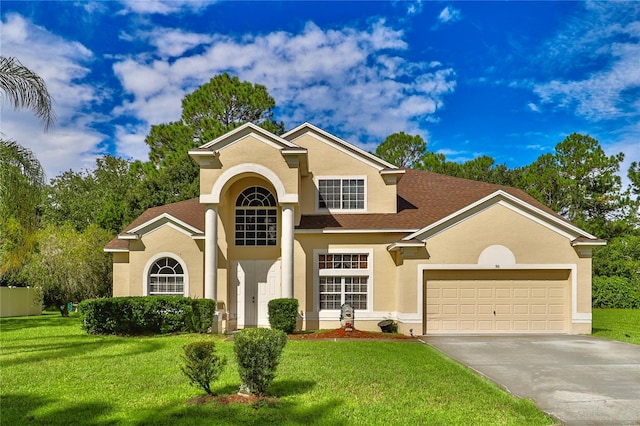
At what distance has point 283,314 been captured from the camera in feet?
53.2

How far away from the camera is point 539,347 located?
13898 mm

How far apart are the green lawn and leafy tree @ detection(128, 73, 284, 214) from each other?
2440cm

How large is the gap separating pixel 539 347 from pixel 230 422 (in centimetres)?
1043

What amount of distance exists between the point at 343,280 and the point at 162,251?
7216mm

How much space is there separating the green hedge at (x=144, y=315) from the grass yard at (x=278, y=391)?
2892 millimetres

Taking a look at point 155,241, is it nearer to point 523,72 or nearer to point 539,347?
point 539,347

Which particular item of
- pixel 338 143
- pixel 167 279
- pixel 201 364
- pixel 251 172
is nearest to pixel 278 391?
pixel 201 364

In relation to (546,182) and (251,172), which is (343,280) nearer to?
(251,172)

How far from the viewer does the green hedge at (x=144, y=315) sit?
634 inches

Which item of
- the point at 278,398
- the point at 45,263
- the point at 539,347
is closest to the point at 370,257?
the point at 539,347

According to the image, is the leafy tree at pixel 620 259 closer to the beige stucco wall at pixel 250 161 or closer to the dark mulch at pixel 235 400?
the beige stucco wall at pixel 250 161

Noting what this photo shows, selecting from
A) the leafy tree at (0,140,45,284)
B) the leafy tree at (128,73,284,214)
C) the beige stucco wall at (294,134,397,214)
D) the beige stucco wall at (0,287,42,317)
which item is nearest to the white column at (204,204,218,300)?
the beige stucco wall at (294,134,397,214)

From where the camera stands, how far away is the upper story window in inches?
778

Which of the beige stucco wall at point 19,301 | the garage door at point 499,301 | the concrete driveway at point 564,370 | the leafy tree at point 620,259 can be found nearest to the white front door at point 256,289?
the garage door at point 499,301
